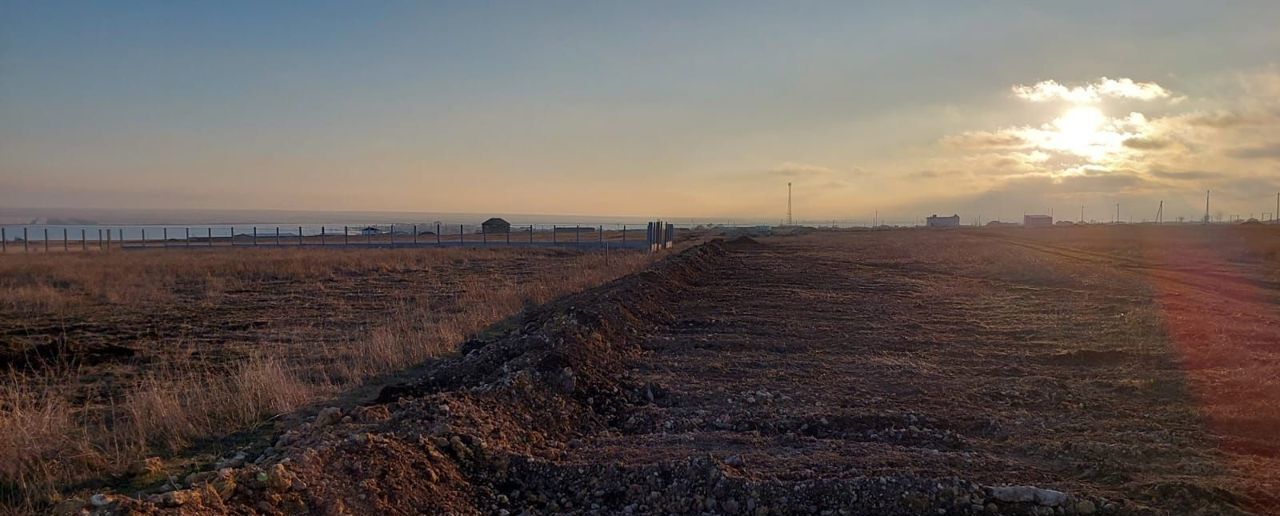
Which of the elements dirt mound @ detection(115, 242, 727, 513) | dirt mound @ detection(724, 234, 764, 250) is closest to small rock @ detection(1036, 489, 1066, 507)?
dirt mound @ detection(115, 242, 727, 513)

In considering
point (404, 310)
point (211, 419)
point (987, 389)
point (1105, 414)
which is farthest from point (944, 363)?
A: point (404, 310)

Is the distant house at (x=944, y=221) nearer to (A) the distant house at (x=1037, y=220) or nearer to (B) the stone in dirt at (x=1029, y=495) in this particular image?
(A) the distant house at (x=1037, y=220)

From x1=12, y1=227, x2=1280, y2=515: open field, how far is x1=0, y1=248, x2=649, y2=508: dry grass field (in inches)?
33.3

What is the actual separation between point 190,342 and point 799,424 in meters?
9.86

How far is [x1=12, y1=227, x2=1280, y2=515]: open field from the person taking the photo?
4617 millimetres

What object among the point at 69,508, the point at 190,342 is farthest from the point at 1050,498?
the point at 190,342

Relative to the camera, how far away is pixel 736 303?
54.1 ft

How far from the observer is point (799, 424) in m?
6.62

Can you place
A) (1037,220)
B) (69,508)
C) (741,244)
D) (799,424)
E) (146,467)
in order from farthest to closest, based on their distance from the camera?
1. (1037,220)
2. (741,244)
3. (799,424)
4. (146,467)
5. (69,508)

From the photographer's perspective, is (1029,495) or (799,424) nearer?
(1029,495)

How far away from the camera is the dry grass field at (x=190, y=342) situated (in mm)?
5625

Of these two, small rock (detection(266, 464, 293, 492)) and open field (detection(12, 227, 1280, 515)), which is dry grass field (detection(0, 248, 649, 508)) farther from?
small rock (detection(266, 464, 293, 492))

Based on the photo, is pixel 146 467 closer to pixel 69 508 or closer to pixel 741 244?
pixel 69 508

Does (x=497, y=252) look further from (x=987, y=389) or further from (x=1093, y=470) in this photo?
(x=1093, y=470)
